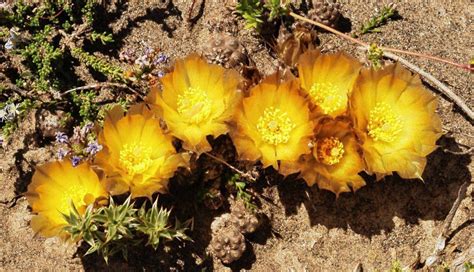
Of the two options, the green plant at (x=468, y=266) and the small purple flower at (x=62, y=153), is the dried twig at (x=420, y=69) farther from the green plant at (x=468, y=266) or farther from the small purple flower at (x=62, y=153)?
the small purple flower at (x=62, y=153)

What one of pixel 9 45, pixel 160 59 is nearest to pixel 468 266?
pixel 160 59

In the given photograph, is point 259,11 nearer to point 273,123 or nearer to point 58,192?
point 273,123

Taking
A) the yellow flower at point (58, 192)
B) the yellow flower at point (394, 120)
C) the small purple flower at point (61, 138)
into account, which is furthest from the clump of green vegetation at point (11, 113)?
the yellow flower at point (394, 120)

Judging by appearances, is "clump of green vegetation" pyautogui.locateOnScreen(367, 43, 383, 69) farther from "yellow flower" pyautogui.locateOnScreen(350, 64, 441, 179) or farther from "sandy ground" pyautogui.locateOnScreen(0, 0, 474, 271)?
"yellow flower" pyautogui.locateOnScreen(350, 64, 441, 179)

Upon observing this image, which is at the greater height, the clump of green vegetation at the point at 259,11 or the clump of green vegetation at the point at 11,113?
the clump of green vegetation at the point at 259,11

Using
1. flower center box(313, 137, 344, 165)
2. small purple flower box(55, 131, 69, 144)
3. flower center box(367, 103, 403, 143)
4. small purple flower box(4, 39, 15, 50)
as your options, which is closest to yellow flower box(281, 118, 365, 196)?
flower center box(313, 137, 344, 165)

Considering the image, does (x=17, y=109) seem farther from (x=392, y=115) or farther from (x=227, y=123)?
(x=392, y=115)

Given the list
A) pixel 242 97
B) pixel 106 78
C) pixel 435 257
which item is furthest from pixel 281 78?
pixel 435 257
